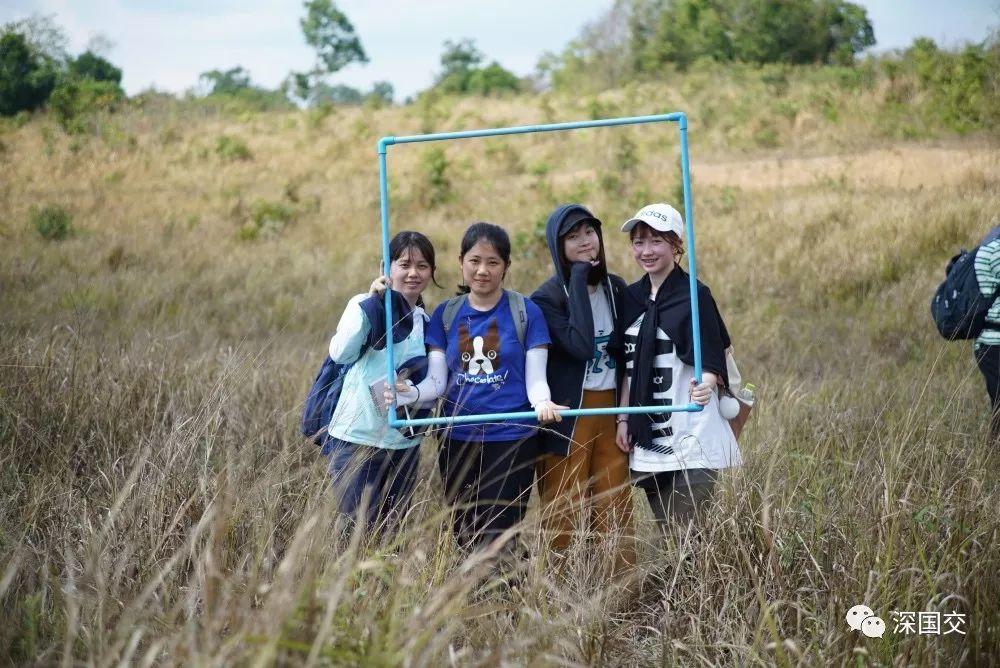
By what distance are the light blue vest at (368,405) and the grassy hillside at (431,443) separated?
238 millimetres

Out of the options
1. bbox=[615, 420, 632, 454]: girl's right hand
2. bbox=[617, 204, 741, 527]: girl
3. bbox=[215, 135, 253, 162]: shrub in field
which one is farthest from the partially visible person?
bbox=[215, 135, 253, 162]: shrub in field

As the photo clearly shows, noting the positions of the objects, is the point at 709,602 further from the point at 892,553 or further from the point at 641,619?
the point at 892,553

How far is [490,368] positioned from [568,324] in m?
0.36

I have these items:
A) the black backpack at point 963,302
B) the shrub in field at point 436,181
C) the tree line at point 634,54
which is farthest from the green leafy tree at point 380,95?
the black backpack at point 963,302

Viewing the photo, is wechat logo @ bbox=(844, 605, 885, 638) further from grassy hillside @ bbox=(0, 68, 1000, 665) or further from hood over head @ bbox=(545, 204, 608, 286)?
hood over head @ bbox=(545, 204, 608, 286)

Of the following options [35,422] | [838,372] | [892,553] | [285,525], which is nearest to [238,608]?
[285,525]

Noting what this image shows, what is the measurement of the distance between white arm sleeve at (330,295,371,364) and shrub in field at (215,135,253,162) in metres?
15.6

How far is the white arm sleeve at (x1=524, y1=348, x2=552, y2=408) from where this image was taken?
12.8 feet

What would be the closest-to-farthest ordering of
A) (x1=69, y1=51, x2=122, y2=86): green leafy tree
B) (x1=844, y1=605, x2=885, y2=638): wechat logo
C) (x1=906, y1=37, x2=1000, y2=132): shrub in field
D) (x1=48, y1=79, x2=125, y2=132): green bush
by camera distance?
(x1=844, y1=605, x2=885, y2=638): wechat logo < (x1=906, y1=37, x2=1000, y2=132): shrub in field < (x1=48, y1=79, x2=125, y2=132): green bush < (x1=69, y1=51, x2=122, y2=86): green leafy tree

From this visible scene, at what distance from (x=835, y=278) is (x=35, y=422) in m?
7.59

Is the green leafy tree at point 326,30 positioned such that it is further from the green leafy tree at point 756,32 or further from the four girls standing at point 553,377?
the four girls standing at point 553,377

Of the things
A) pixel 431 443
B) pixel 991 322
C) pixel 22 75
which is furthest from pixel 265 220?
pixel 991 322

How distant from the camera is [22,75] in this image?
2123cm

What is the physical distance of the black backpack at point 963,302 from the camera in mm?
4876
